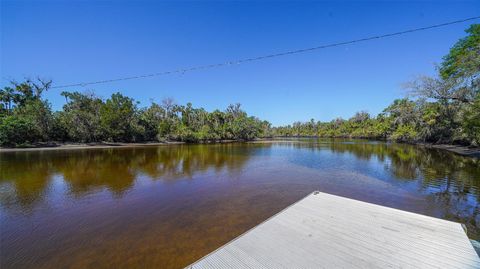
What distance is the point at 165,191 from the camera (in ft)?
29.7

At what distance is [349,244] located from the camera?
3.50m

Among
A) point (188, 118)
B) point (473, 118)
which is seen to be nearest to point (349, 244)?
point (473, 118)

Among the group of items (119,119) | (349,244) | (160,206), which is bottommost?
(160,206)

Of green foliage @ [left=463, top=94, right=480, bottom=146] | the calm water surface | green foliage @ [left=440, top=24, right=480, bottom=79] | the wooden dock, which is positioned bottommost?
the calm water surface

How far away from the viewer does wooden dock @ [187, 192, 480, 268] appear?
9.89 feet

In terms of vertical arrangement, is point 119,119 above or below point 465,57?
below

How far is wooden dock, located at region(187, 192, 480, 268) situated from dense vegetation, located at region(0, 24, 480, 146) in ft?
51.1

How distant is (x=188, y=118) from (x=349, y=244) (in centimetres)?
5294

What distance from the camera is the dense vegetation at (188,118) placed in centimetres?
1645

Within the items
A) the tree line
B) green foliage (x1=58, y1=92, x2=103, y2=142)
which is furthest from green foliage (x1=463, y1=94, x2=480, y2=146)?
green foliage (x1=58, y1=92, x2=103, y2=142)

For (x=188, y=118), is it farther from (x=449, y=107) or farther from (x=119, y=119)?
(x=449, y=107)

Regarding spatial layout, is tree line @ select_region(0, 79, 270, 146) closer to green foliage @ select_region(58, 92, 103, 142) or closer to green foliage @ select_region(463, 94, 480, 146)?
green foliage @ select_region(58, 92, 103, 142)

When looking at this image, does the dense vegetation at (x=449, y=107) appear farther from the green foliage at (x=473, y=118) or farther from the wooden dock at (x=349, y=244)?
the wooden dock at (x=349, y=244)

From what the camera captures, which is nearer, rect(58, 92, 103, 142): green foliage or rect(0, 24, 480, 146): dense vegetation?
rect(0, 24, 480, 146): dense vegetation
